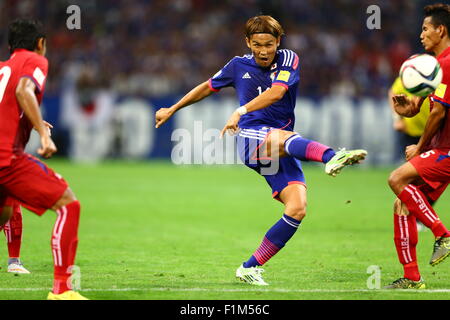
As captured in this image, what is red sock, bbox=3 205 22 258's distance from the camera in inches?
340

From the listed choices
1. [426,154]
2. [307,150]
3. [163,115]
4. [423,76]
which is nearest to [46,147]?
[163,115]


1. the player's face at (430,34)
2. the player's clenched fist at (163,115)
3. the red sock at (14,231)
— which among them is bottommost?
the red sock at (14,231)

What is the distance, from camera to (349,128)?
24859 mm

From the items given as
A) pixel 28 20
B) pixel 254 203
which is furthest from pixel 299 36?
pixel 28 20

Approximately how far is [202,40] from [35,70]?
22497mm

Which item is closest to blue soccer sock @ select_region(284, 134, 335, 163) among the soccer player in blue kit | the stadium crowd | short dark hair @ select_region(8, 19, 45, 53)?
the soccer player in blue kit

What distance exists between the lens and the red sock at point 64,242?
21.4 ft

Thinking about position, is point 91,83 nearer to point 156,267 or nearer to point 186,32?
point 186,32

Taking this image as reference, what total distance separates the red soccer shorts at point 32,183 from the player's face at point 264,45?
2616 millimetres

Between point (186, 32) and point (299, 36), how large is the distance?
4175mm
